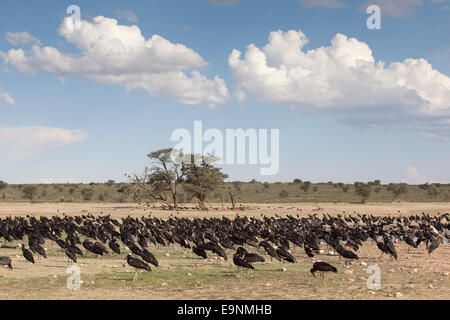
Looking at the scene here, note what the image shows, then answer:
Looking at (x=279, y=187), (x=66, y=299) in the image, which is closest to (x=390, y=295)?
(x=66, y=299)

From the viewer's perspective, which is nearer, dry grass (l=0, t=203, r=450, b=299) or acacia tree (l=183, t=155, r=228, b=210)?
dry grass (l=0, t=203, r=450, b=299)

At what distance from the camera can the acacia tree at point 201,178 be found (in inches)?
2103

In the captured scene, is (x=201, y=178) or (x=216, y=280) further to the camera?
(x=201, y=178)

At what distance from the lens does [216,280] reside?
13320 millimetres

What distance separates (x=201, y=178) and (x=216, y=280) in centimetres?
4146

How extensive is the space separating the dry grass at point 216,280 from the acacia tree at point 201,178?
35131mm

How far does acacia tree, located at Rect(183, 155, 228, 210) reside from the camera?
5341cm

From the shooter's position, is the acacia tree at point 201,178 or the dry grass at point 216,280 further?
the acacia tree at point 201,178

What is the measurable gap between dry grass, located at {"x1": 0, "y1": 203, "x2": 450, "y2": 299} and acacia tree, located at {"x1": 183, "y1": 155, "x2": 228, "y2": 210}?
3513 cm

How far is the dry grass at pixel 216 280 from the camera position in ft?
37.0
